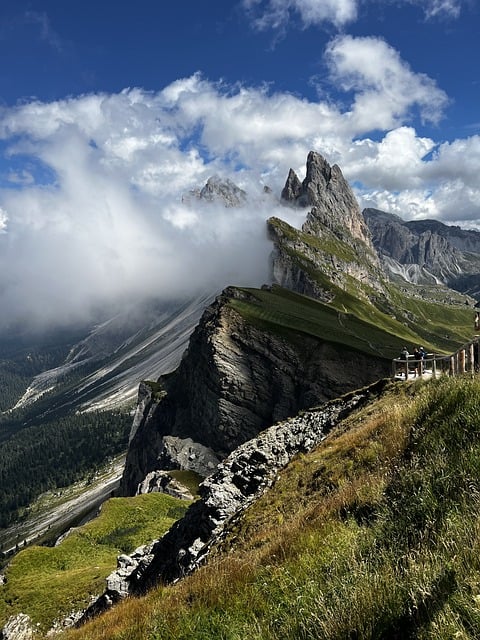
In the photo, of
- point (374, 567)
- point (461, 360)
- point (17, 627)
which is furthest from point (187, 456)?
point (374, 567)

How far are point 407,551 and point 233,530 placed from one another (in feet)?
34.5

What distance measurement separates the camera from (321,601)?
549cm

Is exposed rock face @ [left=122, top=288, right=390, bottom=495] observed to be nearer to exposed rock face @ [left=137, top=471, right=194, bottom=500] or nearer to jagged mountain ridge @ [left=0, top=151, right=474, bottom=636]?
jagged mountain ridge @ [left=0, top=151, right=474, bottom=636]

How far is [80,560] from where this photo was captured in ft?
122

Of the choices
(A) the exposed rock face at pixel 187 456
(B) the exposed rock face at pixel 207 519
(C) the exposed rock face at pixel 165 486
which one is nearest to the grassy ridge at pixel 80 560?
(B) the exposed rock face at pixel 207 519

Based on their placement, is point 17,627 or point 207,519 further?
point 17,627

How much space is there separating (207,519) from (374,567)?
14.1m

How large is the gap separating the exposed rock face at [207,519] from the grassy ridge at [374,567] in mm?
6744

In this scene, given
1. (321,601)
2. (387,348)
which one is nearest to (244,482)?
(321,601)

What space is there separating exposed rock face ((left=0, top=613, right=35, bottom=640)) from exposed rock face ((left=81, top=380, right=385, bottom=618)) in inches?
200

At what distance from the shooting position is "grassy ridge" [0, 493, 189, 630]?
25.8 m

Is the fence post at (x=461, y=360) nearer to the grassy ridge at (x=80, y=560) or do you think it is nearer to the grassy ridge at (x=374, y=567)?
the grassy ridge at (x=374, y=567)

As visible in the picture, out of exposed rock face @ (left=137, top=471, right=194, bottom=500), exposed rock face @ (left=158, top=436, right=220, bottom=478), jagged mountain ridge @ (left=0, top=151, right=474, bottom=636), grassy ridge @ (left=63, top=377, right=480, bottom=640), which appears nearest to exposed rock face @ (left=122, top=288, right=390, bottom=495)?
jagged mountain ridge @ (left=0, top=151, right=474, bottom=636)

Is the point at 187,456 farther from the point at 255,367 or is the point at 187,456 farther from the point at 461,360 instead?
the point at 461,360
